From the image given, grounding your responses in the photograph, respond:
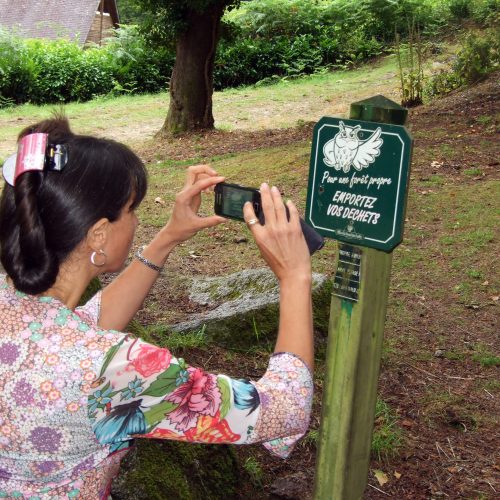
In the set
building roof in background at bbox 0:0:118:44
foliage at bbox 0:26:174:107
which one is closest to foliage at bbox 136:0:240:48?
foliage at bbox 0:26:174:107

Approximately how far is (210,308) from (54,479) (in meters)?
3.05

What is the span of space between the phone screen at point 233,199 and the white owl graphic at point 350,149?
1.06 ft

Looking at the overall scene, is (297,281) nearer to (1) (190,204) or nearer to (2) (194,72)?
(1) (190,204)

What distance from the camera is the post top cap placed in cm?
212

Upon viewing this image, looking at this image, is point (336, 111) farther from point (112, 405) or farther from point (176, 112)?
point (112, 405)

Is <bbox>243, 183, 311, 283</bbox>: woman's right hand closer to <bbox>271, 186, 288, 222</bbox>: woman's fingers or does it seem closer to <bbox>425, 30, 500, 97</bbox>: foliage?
<bbox>271, 186, 288, 222</bbox>: woman's fingers

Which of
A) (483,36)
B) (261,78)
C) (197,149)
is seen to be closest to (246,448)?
(197,149)

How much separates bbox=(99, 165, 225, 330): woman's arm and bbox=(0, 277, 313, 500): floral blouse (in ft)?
1.81

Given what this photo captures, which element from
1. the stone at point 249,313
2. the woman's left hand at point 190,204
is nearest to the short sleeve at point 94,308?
the woman's left hand at point 190,204

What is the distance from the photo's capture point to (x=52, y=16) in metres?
31.2

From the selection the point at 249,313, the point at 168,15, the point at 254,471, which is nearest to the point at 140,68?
the point at 168,15

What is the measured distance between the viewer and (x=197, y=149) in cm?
1155

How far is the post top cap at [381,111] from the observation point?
212 centimetres

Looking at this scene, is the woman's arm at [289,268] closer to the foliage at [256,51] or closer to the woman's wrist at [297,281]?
the woman's wrist at [297,281]
